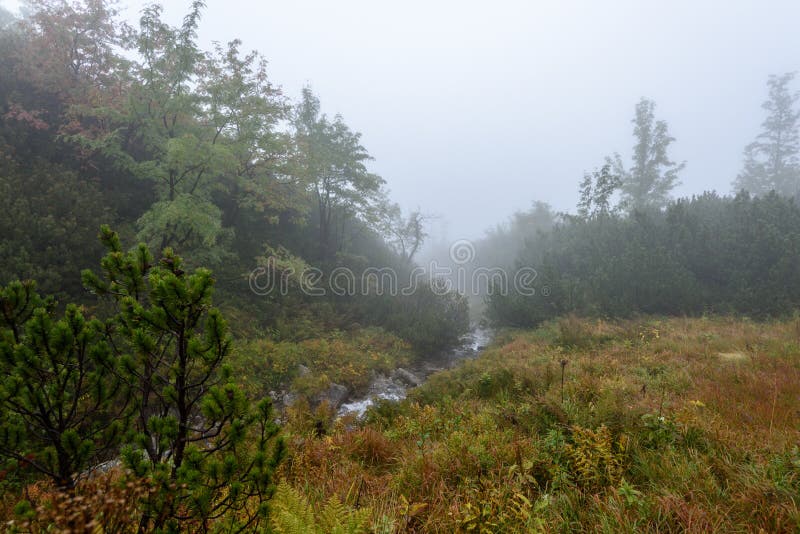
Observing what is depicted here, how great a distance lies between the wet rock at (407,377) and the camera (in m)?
10.2

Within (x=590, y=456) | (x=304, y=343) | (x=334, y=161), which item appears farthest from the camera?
(x=334, y=161)

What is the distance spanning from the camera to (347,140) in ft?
53.1

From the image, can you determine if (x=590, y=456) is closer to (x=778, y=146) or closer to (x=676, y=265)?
(x=676, y=265)

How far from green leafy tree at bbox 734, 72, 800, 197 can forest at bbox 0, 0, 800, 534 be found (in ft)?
79.6

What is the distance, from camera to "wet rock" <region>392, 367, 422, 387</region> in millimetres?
10242

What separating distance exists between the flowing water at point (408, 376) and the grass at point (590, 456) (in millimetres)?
2425

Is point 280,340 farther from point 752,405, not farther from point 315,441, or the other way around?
point 752,405

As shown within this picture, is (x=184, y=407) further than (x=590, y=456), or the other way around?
(x=590, y=456)

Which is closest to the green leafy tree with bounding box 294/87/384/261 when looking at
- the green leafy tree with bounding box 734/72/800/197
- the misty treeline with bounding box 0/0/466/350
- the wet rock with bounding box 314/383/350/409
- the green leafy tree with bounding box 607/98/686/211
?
the misty treeline with bounding box 0/0/466/350

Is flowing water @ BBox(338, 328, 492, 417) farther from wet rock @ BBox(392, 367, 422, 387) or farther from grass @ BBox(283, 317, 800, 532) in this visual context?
grass @ BBox(283, 317, 800, 532)

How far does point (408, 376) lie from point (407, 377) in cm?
6

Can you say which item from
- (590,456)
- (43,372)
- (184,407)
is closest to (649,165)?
(590,456)

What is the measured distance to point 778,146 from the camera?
106 ft

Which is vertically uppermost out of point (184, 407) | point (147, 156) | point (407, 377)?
point (147, 156)
